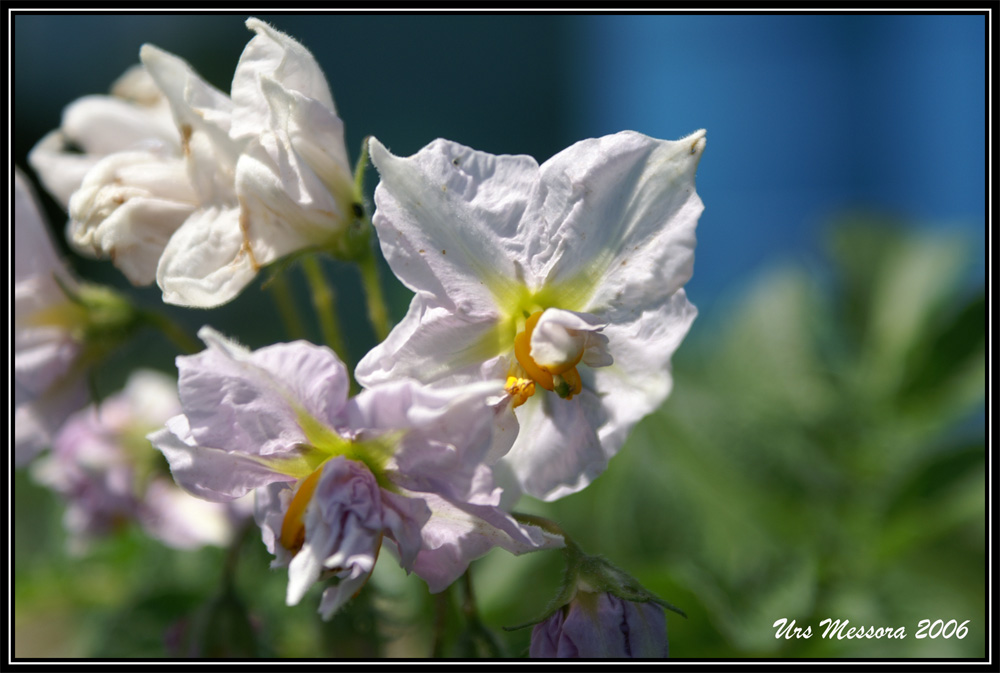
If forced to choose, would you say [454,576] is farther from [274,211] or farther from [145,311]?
[145,311]

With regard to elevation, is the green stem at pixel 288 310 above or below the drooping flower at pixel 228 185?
below

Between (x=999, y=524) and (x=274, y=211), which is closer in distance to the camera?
(x=274, y=211)

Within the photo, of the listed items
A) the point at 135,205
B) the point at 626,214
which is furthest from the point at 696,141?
the point at 135,205


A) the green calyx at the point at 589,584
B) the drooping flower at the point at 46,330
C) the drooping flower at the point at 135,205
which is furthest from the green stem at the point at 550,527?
the drooping flower at the point at 46,330

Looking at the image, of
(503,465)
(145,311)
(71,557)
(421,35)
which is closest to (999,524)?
(503,465)

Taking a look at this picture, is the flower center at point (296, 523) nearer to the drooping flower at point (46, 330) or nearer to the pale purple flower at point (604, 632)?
the pale purple flower at point (604, 632)

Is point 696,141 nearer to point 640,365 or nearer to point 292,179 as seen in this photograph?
point 640,365
